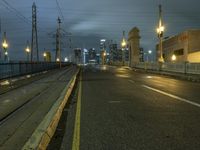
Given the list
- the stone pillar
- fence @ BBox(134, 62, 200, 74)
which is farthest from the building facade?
fence @ BBox(134, 62, 200, 74)

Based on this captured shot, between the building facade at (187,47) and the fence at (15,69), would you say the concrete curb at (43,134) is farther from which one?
the building facade at (187,47)

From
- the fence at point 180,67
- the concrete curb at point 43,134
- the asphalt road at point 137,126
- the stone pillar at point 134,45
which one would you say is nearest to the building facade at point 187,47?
the stone pillar at point 134,45

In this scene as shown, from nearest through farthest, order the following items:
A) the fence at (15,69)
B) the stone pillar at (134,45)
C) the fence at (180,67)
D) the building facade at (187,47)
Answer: the fence at (15,69) < the fence at (180,67) < the building facade at (187,47) < the stone pillar at (134,45)

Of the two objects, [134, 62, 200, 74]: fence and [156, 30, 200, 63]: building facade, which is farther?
[156, 30, 200, 63]: building facade

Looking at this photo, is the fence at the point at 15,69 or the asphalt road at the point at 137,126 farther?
the fence at the point at 15,69

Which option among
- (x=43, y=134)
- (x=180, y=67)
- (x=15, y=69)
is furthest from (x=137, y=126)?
(x=180, y=67)

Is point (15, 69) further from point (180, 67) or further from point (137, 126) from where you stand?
point (137, 126)

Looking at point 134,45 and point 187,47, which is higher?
point 134,45

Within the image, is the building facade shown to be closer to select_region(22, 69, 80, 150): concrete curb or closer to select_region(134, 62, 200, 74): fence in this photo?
select_region(134, 62, 200, 74): fence

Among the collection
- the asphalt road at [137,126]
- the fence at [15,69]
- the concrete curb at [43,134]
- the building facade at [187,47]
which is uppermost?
the building facade at [187,47]

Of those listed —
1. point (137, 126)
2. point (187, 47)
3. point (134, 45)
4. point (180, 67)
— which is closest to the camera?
point (137, 126)

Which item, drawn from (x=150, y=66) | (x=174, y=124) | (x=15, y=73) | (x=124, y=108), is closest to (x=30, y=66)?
Result: (x=15, y=73)

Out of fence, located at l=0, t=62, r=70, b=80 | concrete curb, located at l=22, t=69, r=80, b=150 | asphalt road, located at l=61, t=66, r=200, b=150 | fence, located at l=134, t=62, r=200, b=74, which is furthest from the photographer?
fence, located at l=134, t=62, r=200, b=74

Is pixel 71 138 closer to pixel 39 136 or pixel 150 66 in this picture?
pixel 39 136
